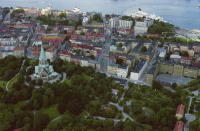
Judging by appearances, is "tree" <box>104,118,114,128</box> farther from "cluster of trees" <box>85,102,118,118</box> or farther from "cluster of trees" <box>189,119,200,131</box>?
"cluster of trees" <box>189,119,200,131</box>

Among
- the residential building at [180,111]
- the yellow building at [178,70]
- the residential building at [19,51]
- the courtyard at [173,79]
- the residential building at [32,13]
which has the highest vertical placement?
the residential building at [32,13]

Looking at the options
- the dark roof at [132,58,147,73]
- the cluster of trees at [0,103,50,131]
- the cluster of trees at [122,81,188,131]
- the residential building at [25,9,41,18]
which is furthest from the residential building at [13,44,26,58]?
the residential building at [25,9,41,18]

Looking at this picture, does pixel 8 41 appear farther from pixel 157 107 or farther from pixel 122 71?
pixel 157 107

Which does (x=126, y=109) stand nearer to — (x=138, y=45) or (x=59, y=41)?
(x=138, y=45)

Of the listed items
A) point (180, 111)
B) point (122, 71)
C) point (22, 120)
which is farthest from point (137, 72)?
point (22, 120)

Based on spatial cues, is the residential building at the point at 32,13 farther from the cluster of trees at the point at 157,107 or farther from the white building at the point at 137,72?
the cluster of trees at the point at 157,107

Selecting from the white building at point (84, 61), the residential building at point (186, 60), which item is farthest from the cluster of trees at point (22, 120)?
the residential building at point (186, 60)
